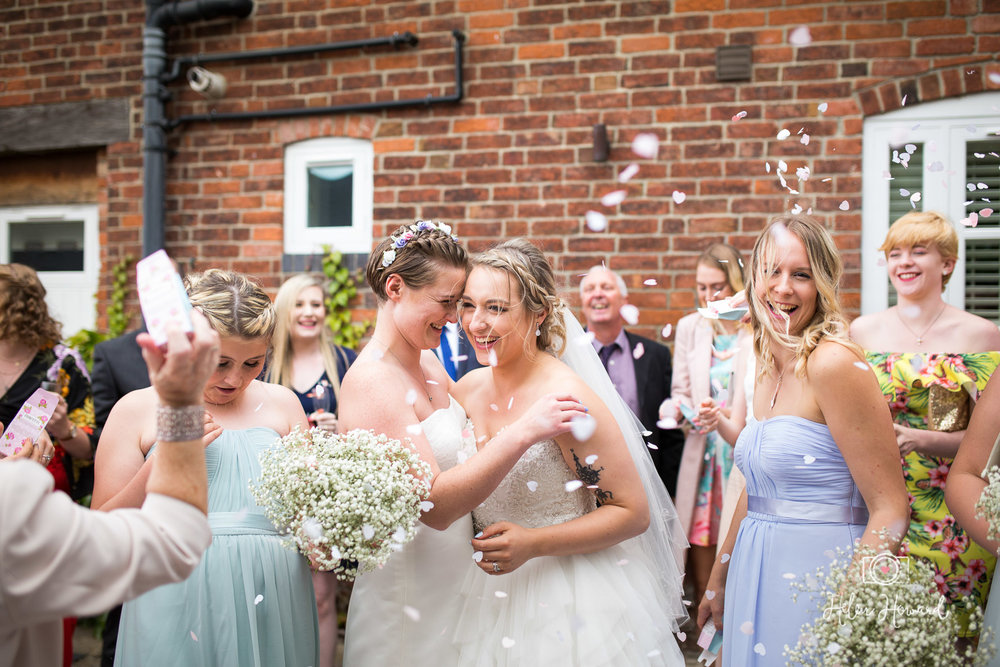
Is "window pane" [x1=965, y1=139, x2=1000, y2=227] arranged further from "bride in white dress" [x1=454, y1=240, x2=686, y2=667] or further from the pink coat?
"bride in white dress" [x1=454, y1=240, x2=686, y2=667]

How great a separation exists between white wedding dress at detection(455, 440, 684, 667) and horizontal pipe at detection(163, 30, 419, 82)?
3.57m

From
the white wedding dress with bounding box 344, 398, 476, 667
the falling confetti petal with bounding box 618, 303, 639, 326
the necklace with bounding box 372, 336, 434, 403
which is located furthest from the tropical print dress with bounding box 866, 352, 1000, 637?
the necklace with bounding box 372, 336, 434, 403

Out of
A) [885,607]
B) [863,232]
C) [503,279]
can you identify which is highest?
[863,232]

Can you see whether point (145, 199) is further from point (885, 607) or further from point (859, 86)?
point (885, 607)

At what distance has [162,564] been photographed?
1438mm

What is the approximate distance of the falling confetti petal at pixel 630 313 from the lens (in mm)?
4652

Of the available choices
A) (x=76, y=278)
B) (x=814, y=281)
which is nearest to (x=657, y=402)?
(x=814, y=281)

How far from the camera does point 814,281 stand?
2.39 meters

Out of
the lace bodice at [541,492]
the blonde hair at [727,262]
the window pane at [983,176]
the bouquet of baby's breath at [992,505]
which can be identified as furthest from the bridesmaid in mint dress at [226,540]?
the window pane at [983,176]

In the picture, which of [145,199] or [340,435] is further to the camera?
[145,199]

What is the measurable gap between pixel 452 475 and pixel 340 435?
0.34 m

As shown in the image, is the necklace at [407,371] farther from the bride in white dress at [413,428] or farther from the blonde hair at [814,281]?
the blonde hair at [814,281]

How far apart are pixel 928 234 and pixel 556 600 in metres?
2.34

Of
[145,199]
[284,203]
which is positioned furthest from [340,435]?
[145,199]
